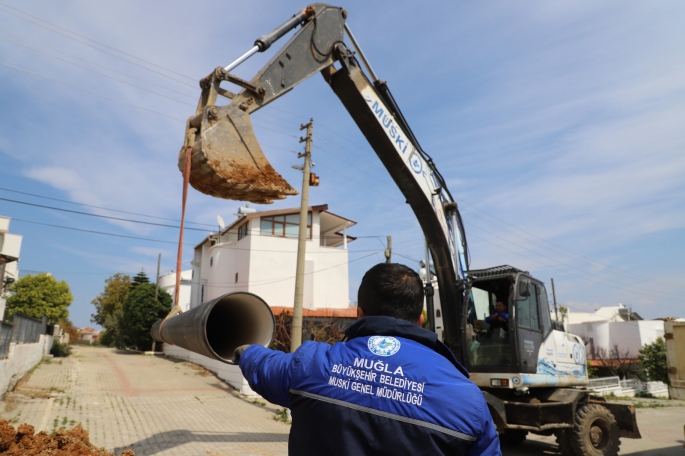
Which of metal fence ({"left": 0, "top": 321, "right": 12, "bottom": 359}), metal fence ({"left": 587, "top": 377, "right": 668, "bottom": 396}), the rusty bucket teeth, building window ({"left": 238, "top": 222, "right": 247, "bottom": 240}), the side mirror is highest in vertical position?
building window ({"left": 238, "top": 222, "right": 247, "bottom": 240})

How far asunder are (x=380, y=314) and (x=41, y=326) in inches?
959

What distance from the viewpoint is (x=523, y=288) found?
7.68m

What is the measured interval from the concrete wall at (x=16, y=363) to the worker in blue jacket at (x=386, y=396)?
12458mm

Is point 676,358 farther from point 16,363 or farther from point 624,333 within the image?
point 624,333

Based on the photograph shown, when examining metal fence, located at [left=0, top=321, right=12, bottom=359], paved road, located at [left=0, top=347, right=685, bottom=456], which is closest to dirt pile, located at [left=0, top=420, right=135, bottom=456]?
paved road, located at [left=0, top=347, right=685, bottom=456]

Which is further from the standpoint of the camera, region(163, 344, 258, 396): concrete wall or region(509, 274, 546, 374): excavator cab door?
region(163, 344, 258, 396): concrete wall

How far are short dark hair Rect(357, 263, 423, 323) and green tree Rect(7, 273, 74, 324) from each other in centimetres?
4151

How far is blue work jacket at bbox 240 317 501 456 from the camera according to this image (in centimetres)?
165

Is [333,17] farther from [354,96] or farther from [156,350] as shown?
[156,350]

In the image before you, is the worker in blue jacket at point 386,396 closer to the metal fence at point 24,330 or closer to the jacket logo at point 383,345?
the jacket logo at point 383,345

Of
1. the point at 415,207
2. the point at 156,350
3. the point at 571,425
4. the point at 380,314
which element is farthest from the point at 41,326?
the point at 380,314

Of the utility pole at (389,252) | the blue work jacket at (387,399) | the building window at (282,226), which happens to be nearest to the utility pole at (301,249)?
the utility pole at (389,252)

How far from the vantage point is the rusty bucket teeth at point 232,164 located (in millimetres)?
4320

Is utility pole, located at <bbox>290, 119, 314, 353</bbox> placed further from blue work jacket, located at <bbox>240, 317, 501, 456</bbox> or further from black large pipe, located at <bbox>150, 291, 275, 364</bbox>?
blue work jacket, located at <bbox>240, 317, 501, 456</bbox>
